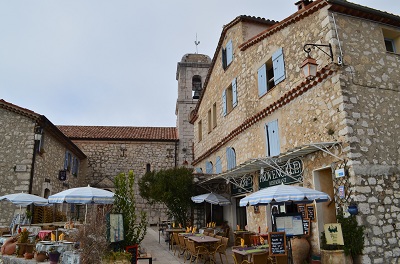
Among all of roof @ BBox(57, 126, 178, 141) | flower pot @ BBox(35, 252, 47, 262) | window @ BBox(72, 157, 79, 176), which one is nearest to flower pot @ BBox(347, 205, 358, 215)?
flower pot @ BBox(35, 252, 47, 262)

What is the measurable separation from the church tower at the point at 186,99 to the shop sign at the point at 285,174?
43.6 ft

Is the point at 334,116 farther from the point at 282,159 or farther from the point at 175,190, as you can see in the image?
the point at 175,190

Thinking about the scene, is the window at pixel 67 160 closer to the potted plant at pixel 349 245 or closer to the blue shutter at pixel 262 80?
the blue shutter at pixel 262 80

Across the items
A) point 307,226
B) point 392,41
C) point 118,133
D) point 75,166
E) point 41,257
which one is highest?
point 118,133

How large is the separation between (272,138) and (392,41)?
4.33 metres

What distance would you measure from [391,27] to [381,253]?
5882mm

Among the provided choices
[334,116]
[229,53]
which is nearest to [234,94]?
[229,53]

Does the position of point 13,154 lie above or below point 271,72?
below

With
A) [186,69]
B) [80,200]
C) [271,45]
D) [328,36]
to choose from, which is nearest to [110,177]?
[186,69]

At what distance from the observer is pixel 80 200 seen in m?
9.12

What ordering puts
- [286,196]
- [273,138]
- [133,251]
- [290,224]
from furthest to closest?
[273,138] → [133,251] → [290,224] → [286,196]

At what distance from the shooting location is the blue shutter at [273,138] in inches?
372

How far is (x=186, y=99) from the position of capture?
2345 centimetres

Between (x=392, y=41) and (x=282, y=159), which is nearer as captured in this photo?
(x=282, y=159)
